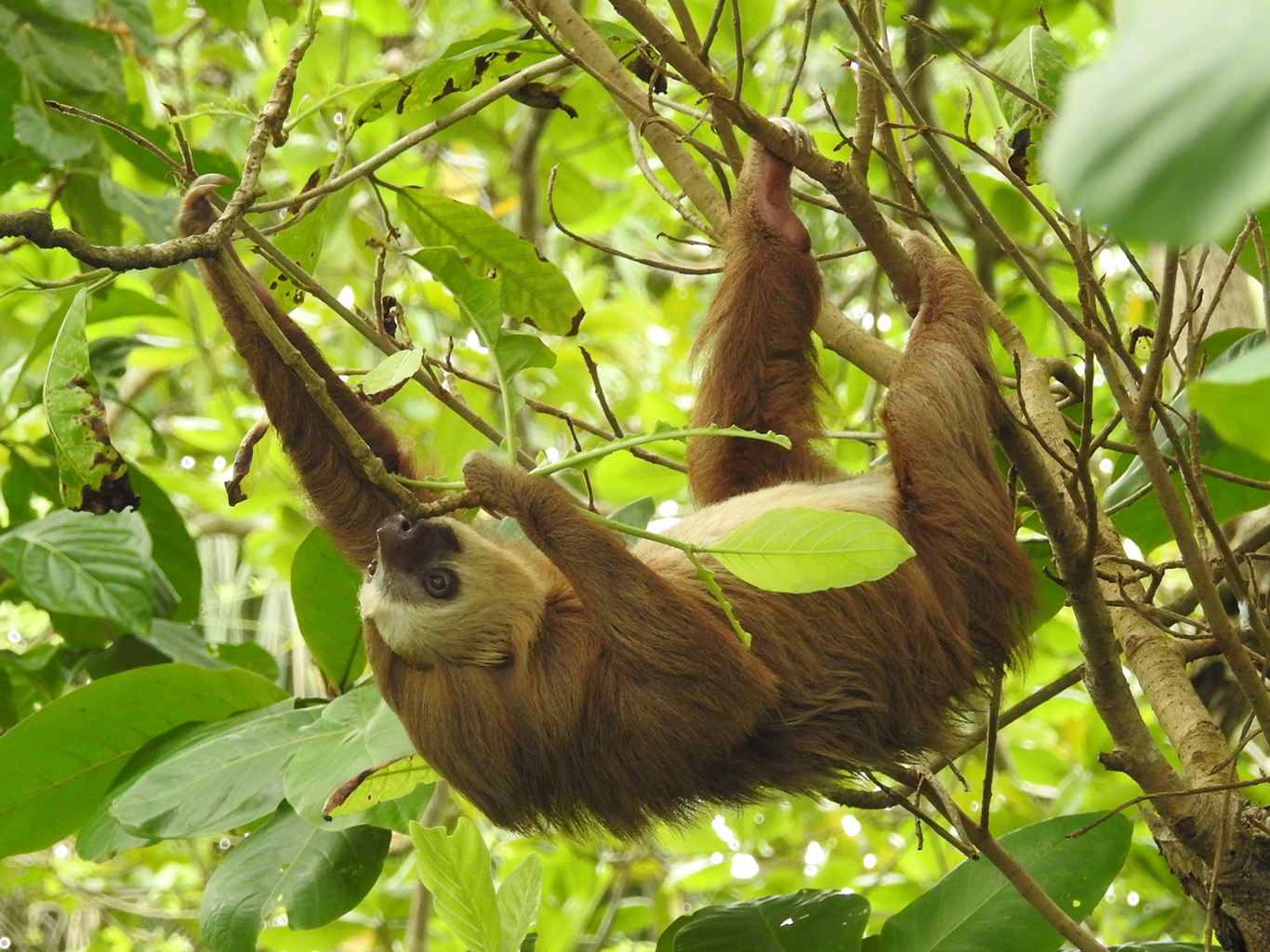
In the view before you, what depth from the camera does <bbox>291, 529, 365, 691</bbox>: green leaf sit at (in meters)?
3.84

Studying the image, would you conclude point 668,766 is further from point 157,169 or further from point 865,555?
point 157,169

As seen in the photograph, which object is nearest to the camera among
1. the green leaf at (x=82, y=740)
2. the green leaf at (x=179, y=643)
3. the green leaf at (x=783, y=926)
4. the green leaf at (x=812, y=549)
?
the green leaf at (x=812, y=549)

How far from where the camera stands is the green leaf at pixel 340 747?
288 centimetres

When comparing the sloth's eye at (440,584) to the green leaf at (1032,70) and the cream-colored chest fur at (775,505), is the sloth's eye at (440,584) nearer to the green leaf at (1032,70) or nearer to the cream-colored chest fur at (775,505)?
the cream-colored chest fur at (775,505)

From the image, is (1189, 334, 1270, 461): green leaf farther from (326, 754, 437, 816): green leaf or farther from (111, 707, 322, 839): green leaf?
(111, 707, 322, 839): green leaf

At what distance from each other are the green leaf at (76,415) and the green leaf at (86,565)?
1047 millimetres

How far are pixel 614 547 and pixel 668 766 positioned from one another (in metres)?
0.61

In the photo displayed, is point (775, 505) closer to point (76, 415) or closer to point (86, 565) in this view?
point (76, 415)

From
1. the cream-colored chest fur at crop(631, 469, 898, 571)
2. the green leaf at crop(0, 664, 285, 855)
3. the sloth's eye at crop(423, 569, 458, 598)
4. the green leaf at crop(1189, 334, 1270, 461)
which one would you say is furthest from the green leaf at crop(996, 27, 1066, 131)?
the green leaf at crop(0, 664, 285, 855)

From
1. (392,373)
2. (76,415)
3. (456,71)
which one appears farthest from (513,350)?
(456,71)

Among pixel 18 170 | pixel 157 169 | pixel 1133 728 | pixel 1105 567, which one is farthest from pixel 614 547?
pixel 18 170

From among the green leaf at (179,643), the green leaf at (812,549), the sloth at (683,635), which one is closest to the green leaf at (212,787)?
the sloth at (683,635)

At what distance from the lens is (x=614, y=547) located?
116 inches

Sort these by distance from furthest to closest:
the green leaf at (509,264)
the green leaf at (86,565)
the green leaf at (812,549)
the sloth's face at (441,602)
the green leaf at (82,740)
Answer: the green leaf at (86,565)
the green leaf at (509,264)
the green leaf at (82,740)
the sloth's face at (441,602)
the green leaf at (812,549)
